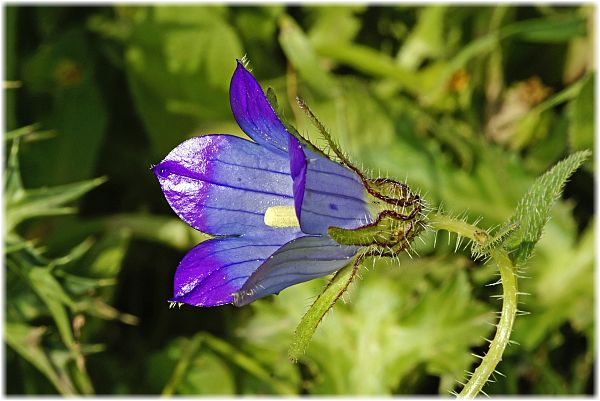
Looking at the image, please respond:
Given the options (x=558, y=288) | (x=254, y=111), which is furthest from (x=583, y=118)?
(x=254, y=111)

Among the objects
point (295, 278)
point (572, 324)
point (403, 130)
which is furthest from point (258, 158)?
point (572, 324)

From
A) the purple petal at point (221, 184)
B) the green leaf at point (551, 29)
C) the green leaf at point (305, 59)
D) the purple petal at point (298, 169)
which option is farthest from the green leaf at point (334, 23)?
the purple petal at point (298, 169)

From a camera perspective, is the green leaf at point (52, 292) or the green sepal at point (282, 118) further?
the green leaf at point (52, 292)

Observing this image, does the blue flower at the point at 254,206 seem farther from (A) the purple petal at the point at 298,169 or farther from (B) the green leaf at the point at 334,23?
(B) the green leaf at the point at 334,23

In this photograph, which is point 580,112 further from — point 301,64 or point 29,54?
point 29,54

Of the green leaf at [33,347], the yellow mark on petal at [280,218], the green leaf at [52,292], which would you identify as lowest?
the green leaf at [33,347]

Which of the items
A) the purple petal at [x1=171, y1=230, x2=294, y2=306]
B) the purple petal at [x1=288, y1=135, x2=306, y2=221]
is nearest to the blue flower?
the purple petal at [x1=171, y1=230, x2=294, y2=306]

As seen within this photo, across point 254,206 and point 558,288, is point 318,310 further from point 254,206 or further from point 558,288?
point 558,288
